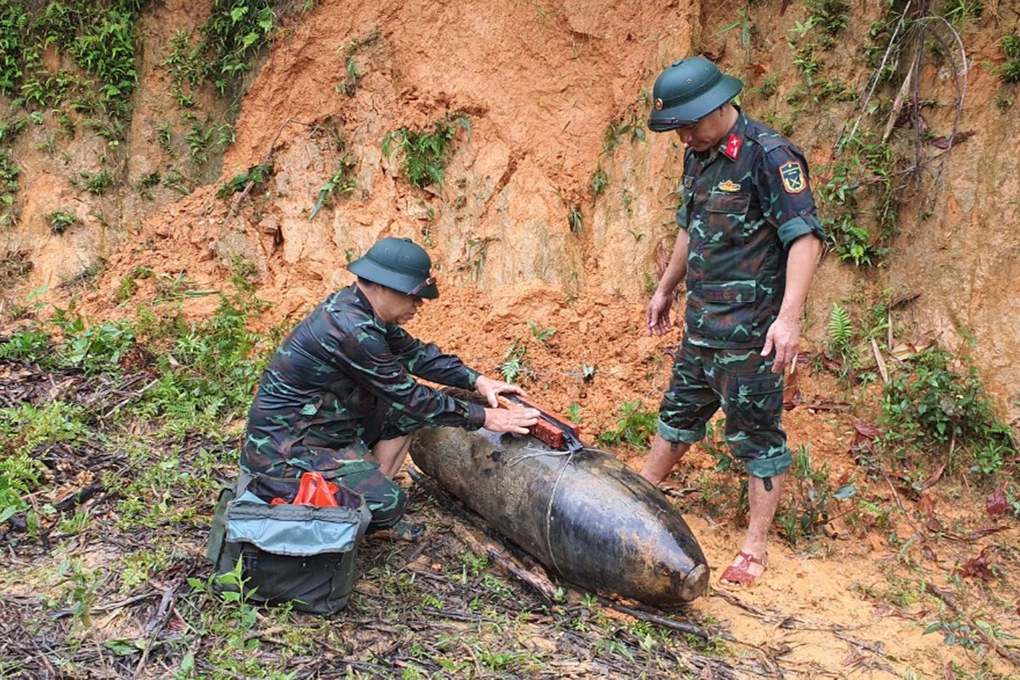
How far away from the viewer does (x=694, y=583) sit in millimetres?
3998

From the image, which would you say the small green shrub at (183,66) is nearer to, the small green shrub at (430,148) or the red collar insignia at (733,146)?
the small green shrub at (430,148)

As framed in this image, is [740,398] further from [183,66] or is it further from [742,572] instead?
[183,66]

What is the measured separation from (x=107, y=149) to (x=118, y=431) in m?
3.19

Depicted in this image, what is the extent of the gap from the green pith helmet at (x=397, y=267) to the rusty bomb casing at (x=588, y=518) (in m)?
1.02

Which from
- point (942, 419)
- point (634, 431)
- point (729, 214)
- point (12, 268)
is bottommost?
point (634, 431)

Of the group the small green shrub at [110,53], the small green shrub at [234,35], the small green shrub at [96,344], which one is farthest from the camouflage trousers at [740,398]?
the small green shrub at [110,53]

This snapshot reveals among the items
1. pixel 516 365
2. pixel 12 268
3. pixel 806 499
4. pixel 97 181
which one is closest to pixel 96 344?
pixel 12 268

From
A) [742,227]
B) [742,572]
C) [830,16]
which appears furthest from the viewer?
[830,16]

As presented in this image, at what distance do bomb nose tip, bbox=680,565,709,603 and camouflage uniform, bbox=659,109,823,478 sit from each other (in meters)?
0.70

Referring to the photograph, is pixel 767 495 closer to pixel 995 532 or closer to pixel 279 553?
pixel 995 532

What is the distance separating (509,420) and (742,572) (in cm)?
147

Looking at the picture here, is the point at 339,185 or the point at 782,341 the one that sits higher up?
the point at 339,185

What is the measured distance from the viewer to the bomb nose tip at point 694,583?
398 centimetres

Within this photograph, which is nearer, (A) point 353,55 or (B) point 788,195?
(B) point 788,195
